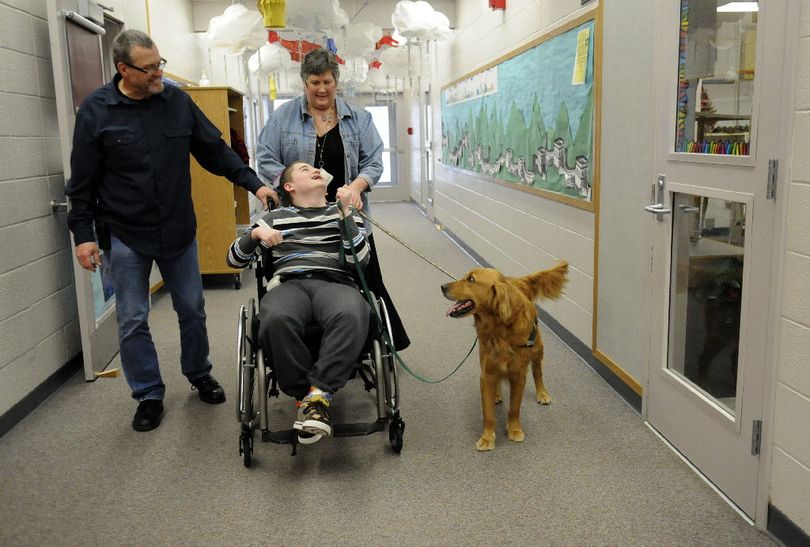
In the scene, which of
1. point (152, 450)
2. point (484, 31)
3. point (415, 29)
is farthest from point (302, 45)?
point (152, 450)

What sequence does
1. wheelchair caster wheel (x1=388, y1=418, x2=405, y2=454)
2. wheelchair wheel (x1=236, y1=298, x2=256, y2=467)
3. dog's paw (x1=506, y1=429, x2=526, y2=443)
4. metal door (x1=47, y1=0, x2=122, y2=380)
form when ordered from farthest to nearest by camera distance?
metal door (x1=47, y1=0, x2=122, y2=380)
dog's paw (x1=506, y1=429, x2=526, y2=443)
wheelchair caster wheel (x1=388, y1=418, x2=405, y2=454)
wheelchair wheel (x1=236, y1=298, x2=256, y2=467)

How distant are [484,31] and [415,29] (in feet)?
2.05

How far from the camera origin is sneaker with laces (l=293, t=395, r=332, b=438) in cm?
227

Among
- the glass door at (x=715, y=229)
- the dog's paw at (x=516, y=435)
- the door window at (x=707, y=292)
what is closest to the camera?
the glass door at (x=715, y=229)

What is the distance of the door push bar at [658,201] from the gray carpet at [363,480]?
0.84 metres

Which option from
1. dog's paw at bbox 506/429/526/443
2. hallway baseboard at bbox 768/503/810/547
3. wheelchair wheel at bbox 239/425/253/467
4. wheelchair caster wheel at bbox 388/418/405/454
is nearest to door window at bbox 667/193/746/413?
hallway baseboard at bbox 768/503/810/547

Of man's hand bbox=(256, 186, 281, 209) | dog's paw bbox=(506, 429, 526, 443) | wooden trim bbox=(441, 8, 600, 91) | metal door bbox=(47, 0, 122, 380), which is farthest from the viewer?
wooden trim bbox=(441, 8, 600, 91)

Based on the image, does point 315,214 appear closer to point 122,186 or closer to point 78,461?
point 122,186

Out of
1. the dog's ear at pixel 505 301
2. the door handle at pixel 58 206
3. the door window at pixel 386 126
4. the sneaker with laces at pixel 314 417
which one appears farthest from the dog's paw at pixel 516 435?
the door window at pixel 386 126

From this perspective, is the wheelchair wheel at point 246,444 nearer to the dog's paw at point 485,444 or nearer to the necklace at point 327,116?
the dog's paw at point 485,444

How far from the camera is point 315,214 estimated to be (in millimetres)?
2727

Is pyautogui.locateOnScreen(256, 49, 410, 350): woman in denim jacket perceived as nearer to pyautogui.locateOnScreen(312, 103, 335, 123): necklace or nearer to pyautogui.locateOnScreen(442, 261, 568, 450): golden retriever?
pyautogui.locateOnScreen(312, 103, 335, 123): necklace

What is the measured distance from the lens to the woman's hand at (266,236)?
8.33 feet

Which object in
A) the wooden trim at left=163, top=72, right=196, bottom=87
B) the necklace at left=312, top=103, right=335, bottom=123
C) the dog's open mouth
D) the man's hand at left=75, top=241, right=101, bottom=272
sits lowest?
the dog's open mouth
